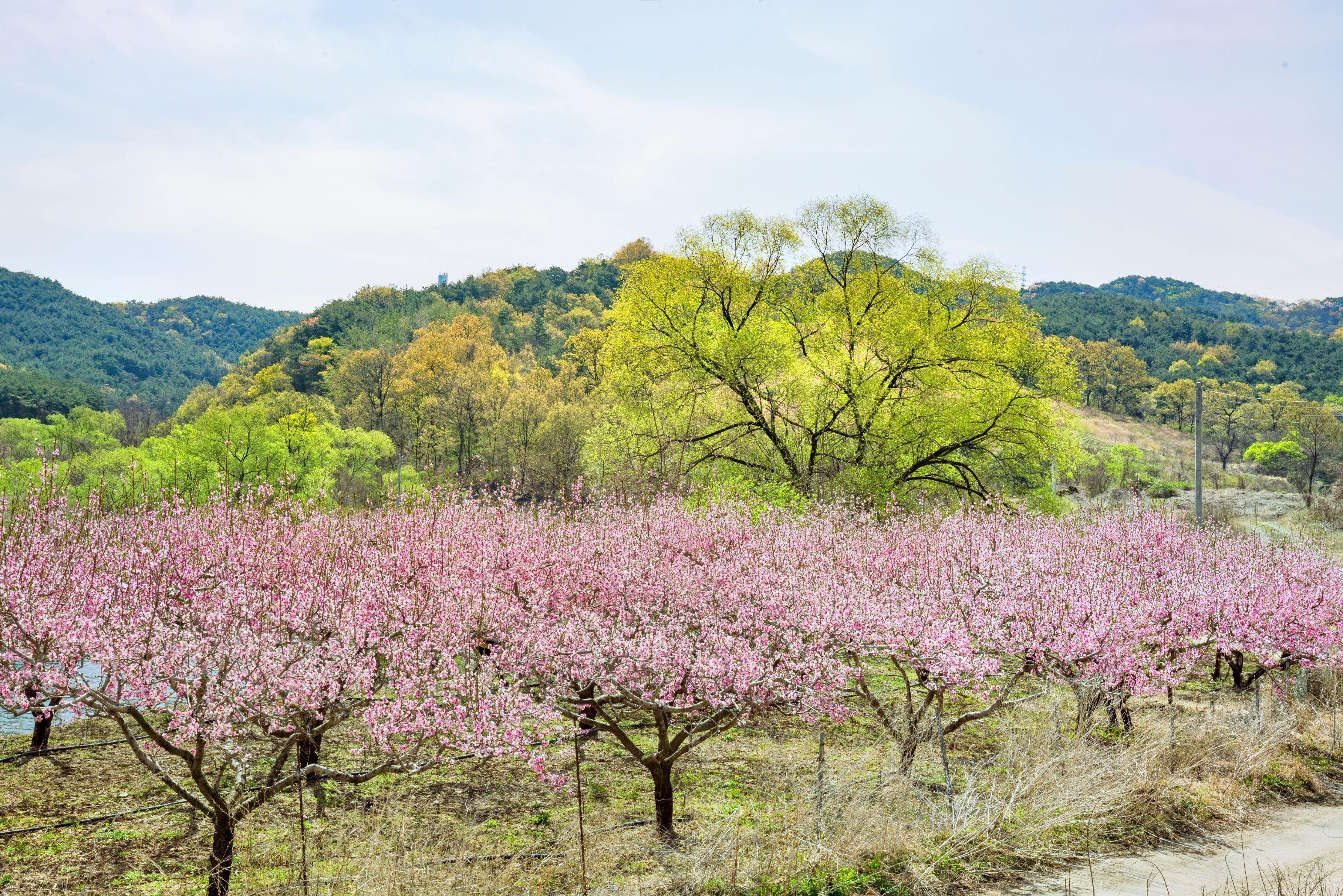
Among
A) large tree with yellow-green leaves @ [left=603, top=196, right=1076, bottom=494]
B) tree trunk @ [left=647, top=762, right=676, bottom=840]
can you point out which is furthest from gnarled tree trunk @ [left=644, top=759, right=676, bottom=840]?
large tree with yellow-green leaves @ [left=603, top=196, right=1076, bottom=494]

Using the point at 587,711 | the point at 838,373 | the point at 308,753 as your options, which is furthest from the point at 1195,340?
the point at 308,753

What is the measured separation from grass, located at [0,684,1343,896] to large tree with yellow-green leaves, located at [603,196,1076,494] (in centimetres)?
1377

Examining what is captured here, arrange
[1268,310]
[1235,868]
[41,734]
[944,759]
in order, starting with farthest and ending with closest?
[1268,310] < [41,734] < [944,759] < [1235,868]

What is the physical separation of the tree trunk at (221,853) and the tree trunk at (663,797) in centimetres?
325

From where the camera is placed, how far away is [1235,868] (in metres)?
7.23

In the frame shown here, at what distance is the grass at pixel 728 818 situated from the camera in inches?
259

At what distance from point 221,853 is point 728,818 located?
167 inches

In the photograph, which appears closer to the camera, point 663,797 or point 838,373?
point 663,797

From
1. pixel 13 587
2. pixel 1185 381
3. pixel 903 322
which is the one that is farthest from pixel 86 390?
pixel 1185 381

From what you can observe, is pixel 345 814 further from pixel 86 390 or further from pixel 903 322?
pixel 86 390

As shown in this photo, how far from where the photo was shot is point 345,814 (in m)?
8.20

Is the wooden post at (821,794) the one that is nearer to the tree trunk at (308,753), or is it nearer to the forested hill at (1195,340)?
the tree trunk at (308,753)

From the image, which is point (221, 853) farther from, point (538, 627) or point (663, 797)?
point (663, 797)

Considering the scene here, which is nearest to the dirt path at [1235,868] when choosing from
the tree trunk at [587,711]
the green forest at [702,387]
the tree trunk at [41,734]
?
the tree trunk at [587,711]
